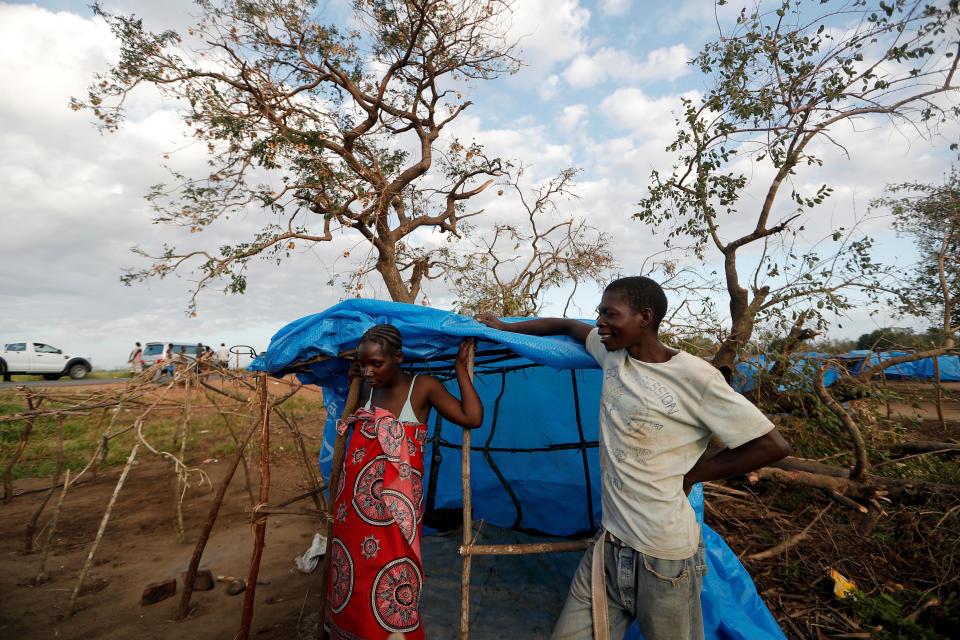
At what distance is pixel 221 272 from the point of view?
22.6 ft

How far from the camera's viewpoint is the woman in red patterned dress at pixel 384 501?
86.7 inches

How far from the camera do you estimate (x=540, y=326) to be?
2584 mm

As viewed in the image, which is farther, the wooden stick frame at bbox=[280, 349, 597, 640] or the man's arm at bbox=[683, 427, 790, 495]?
the wooden stick frame at bbox=[280, 349, 597, 640]

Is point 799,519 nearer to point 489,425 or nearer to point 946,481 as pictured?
point 946,481

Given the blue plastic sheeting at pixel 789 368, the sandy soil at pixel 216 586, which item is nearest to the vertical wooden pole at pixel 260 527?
the sandy soil at pixel 216 586

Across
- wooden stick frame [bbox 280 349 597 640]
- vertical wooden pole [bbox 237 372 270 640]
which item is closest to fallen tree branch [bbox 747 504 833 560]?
wooden stick frame [bbox 280 349 597 640]

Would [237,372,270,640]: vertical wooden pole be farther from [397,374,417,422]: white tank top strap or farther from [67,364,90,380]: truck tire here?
[67,364,90,380]: truck tire

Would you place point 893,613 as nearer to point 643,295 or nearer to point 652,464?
point 652,464

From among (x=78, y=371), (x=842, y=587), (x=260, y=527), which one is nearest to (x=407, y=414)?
(x=260, y=527)

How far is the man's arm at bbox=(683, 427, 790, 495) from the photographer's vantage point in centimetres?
164

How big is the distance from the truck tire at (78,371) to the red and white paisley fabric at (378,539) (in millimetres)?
22740

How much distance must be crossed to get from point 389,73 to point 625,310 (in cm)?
716

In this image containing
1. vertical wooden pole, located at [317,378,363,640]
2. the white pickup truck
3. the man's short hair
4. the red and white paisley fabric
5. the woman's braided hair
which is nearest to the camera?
the man's short hair

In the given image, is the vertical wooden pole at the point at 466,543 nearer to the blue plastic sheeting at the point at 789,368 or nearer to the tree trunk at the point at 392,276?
the blue plastic sheeting at the point at 789,368
